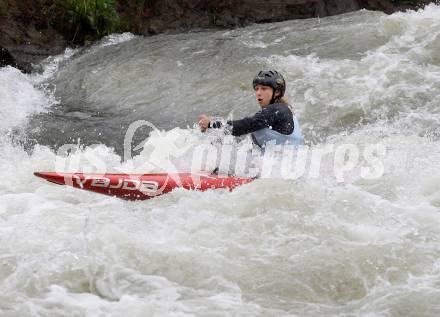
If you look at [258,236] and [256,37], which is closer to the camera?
[258,236]

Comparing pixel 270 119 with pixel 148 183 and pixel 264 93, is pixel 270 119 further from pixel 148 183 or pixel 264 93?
pixel 148 183

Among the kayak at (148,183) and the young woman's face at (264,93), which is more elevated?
the young woman's face at (264,93)

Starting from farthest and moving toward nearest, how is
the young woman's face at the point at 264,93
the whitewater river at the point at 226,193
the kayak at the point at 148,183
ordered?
the young woman's face at the point at 264,93
the kayak at the point at 148,183
the whitewater river at the point at 226,193

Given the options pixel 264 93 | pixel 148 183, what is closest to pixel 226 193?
pixel 148 183

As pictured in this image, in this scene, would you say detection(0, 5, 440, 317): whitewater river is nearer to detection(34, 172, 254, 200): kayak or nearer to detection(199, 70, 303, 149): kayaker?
detection(34, 172, 254, 200): kayak

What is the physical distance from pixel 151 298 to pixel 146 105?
564 cm

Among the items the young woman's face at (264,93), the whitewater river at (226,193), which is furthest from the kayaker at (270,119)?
the whitewater river at (226,193)

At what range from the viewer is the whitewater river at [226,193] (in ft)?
16.6

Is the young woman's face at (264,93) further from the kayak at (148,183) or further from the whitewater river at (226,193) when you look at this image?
the kayak at (148,183)

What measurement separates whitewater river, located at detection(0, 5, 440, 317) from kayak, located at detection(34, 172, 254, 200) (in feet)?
0.31

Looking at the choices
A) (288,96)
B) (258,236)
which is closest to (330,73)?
(288,96)

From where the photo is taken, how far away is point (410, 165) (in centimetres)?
752

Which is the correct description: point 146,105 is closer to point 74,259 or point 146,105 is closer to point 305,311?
point 74,259

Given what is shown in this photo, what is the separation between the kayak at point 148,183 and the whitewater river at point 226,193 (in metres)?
0.09
